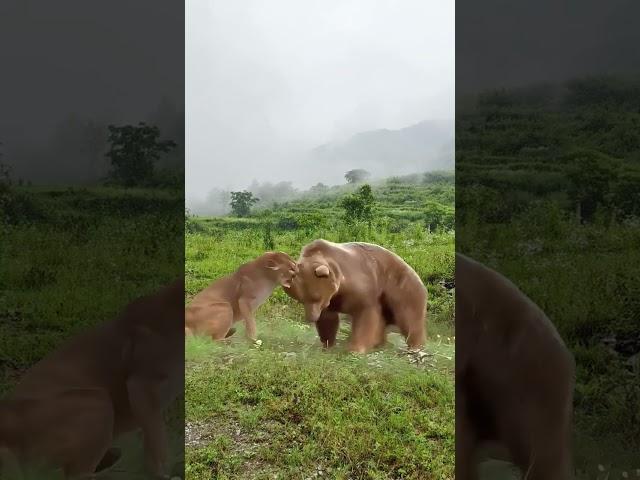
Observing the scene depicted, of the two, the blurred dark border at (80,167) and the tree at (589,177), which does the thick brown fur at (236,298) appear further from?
the tree at (589,177)

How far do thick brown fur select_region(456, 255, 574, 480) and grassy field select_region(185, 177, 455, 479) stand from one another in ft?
4.93

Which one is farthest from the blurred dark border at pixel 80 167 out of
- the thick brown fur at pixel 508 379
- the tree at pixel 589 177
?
the tree at pixel 589 177

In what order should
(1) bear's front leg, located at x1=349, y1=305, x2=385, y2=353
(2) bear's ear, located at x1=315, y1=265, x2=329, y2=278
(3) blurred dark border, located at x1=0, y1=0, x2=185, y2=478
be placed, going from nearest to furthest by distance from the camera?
(3) blurred dark border, located at x1=0, y1=0, x2=185, y2=478
(2) bear's ear, located at x1=315, y1=265, x2=329, y2=278
(1) bear's front leg, located at x1=349, y1=305, x2=385, y2=353

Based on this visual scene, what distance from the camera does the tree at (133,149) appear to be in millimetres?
1865

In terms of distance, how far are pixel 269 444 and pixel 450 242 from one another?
1.50 m

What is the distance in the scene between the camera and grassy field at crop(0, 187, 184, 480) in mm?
1879

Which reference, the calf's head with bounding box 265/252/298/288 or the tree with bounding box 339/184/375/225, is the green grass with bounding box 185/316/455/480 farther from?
the tree with bounding box 339/184/375/225

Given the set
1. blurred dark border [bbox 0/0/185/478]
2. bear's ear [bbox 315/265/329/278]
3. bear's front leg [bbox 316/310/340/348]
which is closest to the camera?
blurred dark border [bbox 0/0/185/478]

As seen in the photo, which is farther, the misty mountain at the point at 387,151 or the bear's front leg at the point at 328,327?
the misty mountain at the point at 387,151

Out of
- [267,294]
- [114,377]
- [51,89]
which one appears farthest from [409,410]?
[51,89]

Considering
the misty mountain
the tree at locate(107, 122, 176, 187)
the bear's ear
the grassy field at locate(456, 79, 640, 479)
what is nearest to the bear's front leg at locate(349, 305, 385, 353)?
the bear's ear

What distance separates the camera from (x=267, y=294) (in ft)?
10.9

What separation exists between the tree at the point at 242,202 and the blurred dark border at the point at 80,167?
183cm

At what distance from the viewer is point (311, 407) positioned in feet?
11.1
